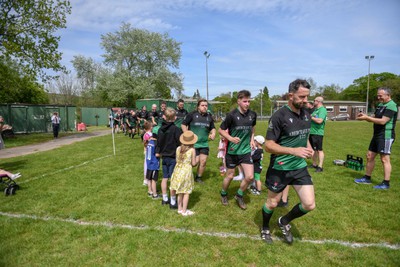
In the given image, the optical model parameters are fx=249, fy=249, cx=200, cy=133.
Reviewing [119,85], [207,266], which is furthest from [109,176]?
[119,85]

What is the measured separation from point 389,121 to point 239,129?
145 inches

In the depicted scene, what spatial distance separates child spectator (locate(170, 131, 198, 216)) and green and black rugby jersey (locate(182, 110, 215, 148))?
1888 mm

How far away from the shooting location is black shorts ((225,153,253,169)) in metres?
4.86

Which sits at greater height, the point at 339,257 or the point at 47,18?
the point at 47,18

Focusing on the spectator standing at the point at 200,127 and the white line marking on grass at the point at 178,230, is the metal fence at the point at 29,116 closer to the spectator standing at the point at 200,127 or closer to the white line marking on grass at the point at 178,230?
the white line marking on grass at the point at 178,230

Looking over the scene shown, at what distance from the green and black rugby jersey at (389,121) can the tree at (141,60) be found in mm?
40283

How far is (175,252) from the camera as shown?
11.4ft

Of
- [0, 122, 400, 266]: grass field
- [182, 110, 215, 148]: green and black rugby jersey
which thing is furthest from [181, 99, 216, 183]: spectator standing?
[0, 122, 400, 266]: grass field

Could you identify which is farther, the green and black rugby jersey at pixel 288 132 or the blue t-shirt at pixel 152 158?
the blue t-shirt at pixel 152 158

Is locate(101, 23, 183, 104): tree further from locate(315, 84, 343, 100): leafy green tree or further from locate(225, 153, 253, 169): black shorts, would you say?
locate(315, 84, 343, 100): leafy green tree

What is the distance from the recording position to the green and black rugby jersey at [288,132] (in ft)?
11.3

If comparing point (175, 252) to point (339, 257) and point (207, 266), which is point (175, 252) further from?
point (339, 257)

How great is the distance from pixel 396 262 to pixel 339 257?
0.67m

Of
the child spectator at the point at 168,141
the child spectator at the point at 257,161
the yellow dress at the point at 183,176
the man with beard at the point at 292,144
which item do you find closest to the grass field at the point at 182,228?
the child spectator at the point at 257,161
